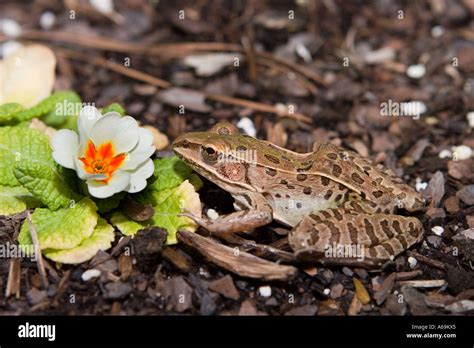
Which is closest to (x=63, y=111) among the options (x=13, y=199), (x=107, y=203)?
(x=13, y=199)

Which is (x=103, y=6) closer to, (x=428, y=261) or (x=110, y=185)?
(x=110, y=185)

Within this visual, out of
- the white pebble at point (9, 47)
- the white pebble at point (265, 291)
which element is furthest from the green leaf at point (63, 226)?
the white pebble at point (9, 47)

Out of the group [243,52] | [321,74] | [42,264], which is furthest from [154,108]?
[42,264]

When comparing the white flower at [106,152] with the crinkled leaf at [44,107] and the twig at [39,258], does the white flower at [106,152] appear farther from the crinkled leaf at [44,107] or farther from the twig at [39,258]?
the crinkled leaf at [44,107]

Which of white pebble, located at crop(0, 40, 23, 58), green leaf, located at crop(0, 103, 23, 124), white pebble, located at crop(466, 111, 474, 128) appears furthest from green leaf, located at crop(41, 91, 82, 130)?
white pebble, located at crop(466, 111, 474, 128)

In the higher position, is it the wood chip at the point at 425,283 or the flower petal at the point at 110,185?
the flower petal at the point at 110,185
